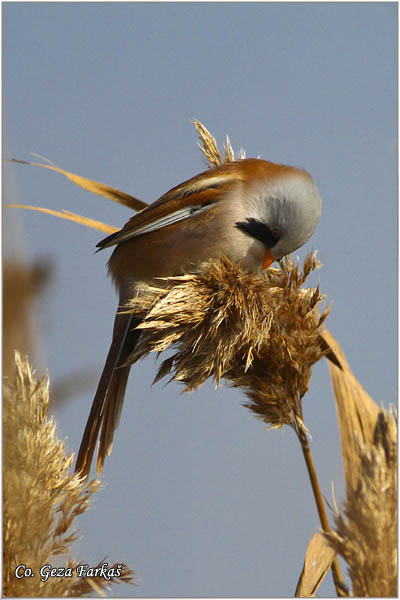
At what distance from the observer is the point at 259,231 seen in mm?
1911

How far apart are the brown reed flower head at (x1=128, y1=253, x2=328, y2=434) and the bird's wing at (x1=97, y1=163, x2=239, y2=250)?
0.50 metres

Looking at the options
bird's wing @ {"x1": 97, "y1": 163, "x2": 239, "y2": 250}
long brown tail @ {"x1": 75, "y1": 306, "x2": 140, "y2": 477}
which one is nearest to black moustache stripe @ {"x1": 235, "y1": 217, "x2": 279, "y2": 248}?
bird's wing @ {"x1": 97, "y1": 163, "x2": 239, "y2": 250}

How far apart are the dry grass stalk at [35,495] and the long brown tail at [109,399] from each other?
1.08ft

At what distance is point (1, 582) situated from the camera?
47.5 inches

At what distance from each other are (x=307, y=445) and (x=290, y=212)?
74 centimetres

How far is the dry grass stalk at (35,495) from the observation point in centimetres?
120

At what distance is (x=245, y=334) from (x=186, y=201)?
29.8 inches

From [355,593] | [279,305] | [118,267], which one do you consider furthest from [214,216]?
[355,593]

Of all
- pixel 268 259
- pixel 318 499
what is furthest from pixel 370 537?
pixel 268 259

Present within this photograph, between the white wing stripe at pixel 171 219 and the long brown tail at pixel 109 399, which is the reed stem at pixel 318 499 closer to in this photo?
the long brown tail at pixel 109 399

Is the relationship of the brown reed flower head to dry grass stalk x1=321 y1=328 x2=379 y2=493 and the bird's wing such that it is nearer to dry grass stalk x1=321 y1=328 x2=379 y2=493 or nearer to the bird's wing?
dry grass stalk x1=321 y1=328 x2=379 y2=493

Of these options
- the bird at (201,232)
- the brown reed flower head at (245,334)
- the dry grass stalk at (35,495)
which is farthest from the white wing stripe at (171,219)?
the dry grass stalk at (35,495)

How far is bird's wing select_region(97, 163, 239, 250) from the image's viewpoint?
6.57ft

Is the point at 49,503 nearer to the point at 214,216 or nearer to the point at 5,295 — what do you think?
the point at 5,295
